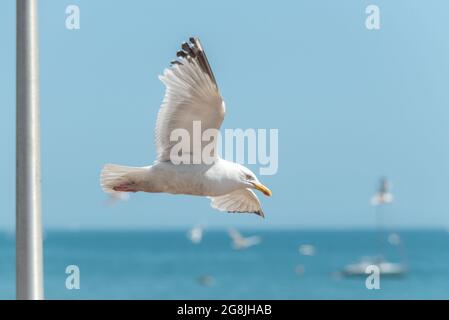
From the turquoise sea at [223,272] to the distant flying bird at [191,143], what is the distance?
86.0ft

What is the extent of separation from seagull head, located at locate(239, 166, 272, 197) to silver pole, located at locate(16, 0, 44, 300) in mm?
1650

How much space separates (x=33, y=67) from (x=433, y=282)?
42069 mm

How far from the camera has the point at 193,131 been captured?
5.73 m

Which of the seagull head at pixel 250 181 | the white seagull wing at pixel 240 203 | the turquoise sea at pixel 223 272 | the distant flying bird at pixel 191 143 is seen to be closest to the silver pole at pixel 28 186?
the distant flying bird at pixel 191 143

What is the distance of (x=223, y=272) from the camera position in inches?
1886

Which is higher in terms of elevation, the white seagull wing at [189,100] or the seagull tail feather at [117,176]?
the white seagull wing at [189,100]

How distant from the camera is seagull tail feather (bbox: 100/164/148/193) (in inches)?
223

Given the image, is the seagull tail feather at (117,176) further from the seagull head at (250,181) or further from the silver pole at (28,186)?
the silver pole at (28,186)

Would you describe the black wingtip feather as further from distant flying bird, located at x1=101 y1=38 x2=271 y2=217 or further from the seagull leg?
the seagull leg

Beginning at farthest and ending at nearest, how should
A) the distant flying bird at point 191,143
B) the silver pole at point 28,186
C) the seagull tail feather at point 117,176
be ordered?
1. the seagull tail feather at point 117,176
2. the distant flying bird at point 191,143
3. the silver pole at point 28,186

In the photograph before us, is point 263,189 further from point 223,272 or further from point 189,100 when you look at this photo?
point 223,272

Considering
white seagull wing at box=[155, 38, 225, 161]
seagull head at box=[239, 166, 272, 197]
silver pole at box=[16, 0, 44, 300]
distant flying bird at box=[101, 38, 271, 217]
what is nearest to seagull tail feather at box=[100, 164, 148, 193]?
distant flying bird at box=[101, 38, 271, 217]

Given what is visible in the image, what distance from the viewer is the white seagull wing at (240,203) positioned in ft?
21.6

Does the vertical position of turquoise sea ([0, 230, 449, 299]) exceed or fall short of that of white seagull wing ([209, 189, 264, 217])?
it exceeds it
